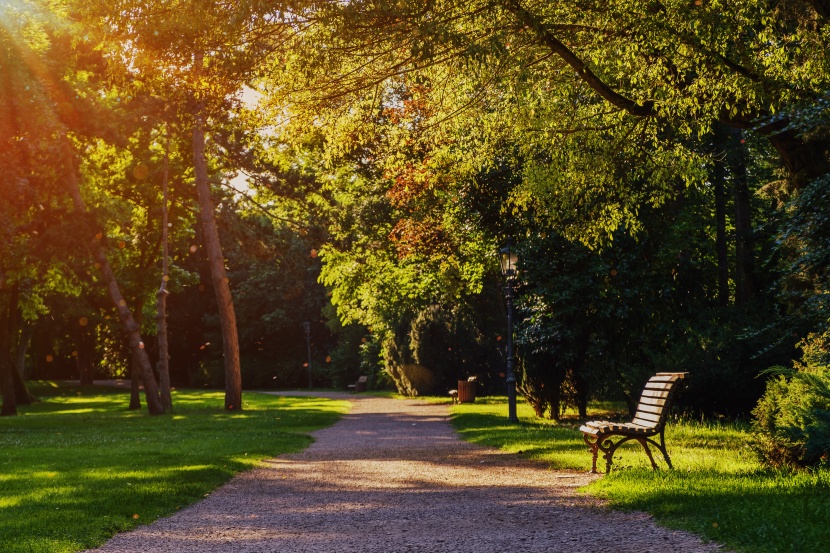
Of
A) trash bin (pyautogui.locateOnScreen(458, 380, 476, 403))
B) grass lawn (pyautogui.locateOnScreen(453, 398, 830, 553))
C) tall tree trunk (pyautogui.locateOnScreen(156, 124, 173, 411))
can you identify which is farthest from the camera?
trash bin (pyautogui.locateOnScreen(458, 380, 476, 403))

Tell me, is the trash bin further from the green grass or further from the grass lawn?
the grass lawn

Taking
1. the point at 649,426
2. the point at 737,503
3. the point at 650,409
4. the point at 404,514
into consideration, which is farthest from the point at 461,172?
the point at 737,503

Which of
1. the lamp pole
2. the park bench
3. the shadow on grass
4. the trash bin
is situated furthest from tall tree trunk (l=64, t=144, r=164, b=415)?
Result: the shadow on grass

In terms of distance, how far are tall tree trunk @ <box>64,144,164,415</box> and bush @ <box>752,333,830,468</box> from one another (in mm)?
23777

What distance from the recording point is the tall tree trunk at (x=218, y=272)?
3309 centimetres

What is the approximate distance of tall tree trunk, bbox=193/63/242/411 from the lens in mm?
33094

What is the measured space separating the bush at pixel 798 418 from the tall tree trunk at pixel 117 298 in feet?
78.0

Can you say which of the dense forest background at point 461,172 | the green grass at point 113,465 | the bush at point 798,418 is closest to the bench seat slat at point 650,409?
the bush at point 798,418

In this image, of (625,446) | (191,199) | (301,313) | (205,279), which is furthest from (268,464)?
(205,279)

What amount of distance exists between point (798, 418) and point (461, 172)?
30.9ft

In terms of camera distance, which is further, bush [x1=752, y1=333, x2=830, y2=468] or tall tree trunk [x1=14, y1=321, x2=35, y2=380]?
tall tree trunk [x1=14, y1=321, x2=35, y2=380]

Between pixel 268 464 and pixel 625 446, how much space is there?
18.4ft

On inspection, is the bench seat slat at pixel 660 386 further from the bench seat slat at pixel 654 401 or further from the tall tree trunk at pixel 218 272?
the tall tree trunk at pixel 218 272

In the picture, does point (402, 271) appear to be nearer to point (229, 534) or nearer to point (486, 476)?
point (486, 476)
